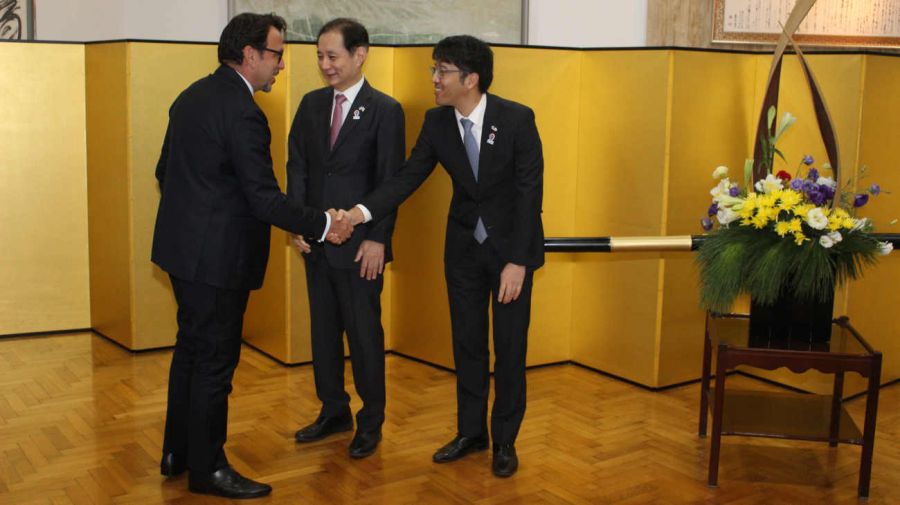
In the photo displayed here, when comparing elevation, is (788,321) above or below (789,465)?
above

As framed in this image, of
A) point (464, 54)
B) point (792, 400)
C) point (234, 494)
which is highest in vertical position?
point (464, 54)

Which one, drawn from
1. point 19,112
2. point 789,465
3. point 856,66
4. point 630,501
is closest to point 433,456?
point 630,501

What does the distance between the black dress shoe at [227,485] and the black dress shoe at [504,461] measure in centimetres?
83

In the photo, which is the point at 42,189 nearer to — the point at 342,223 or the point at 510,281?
the point at 342,223

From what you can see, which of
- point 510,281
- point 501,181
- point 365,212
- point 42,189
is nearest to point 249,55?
point 365,212

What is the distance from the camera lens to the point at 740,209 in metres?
3.69

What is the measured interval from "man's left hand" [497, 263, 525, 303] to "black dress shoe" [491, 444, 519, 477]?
0.58 m

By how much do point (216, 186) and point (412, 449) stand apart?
4.39 ft

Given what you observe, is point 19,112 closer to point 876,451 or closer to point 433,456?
point 433,456

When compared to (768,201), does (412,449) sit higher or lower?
lower

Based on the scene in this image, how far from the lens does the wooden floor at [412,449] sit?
11.8ft

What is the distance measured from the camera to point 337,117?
3.96 meters

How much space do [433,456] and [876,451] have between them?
1.77 meters

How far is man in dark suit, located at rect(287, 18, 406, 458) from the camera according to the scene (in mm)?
3863
